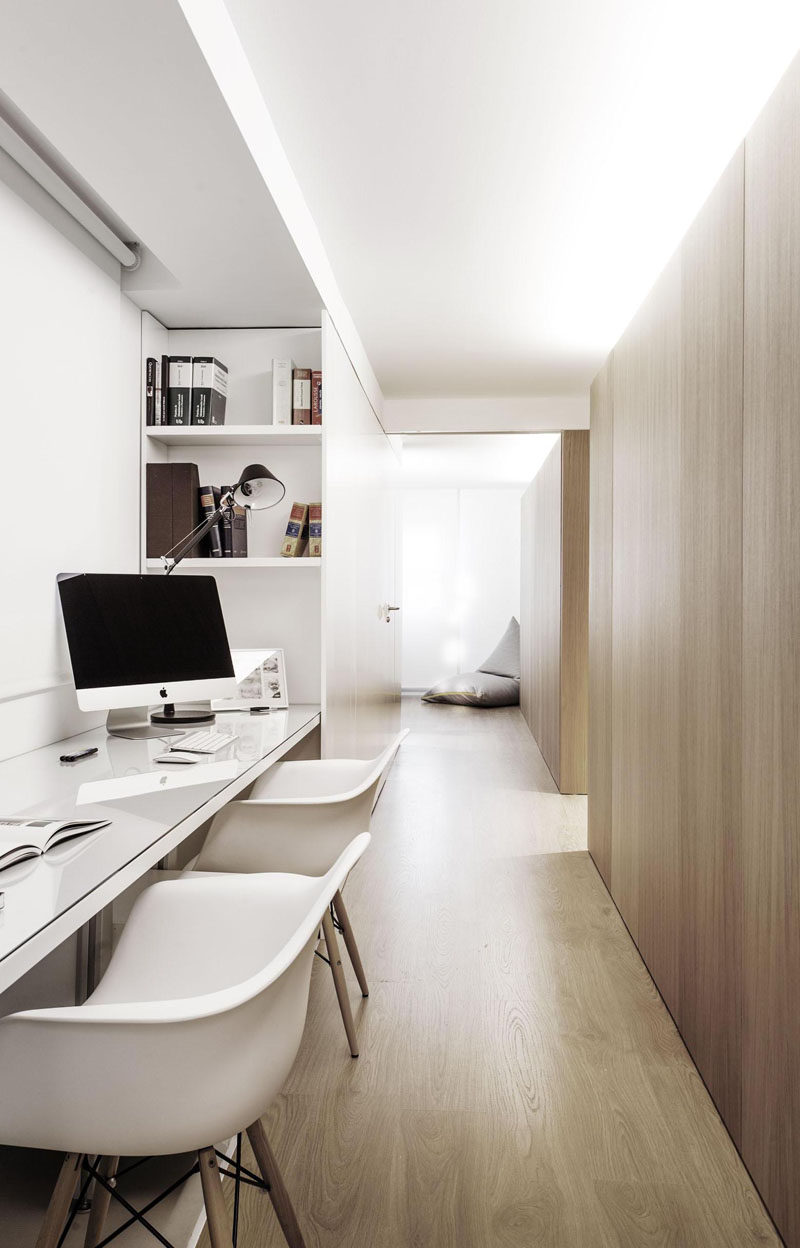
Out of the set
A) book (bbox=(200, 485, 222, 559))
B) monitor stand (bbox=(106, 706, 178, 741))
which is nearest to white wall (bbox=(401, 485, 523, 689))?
book (bbox=(200, 485, 222, 559))

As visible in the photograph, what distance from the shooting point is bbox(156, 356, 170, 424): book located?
2854 millimetres

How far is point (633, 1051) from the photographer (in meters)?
2.00

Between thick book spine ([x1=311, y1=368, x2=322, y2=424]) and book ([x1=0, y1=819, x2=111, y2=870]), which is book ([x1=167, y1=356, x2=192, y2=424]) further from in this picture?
book ([x1=0, y1=819, x2=111, y2=870])

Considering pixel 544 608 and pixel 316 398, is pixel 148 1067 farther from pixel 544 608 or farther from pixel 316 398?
pixel 544 608

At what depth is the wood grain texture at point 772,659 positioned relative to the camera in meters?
1.34

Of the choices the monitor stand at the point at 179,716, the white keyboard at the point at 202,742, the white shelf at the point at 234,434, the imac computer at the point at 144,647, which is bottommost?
the white keyboard at the point at 202,742

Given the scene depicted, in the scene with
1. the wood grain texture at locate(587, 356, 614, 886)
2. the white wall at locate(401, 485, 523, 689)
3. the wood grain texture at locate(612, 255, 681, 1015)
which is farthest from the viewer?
the white wall at locate(401, 485, 523, 689)

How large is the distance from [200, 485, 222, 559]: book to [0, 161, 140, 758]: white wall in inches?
11.7

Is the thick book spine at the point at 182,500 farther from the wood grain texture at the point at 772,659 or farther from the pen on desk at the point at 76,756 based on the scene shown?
the wood grain texture at the point at 772,659

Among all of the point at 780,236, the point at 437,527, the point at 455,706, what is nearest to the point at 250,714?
the point at 780,236

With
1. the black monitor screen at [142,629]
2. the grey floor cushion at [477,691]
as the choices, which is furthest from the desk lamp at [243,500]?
the grey floor cushion at [477,691]

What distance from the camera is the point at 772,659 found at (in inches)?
56.4

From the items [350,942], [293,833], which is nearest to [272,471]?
[293,833]

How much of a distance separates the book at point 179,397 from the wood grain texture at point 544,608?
8.38 feet
